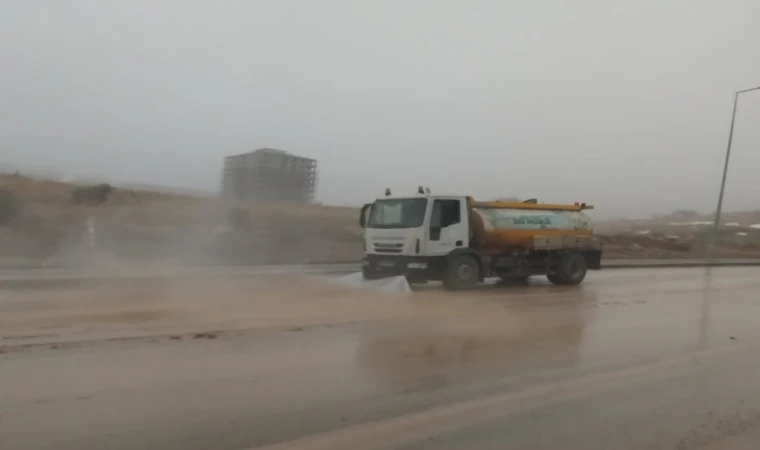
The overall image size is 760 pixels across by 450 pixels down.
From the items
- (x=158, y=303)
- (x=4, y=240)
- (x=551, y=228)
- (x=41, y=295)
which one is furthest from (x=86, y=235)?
(x=551, y=228)

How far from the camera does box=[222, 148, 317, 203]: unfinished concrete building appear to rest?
39062 millimetres

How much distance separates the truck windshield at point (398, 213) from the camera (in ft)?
51.8

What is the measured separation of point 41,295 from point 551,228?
42.2 ft

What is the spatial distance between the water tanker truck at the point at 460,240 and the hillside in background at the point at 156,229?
9611 millimetres

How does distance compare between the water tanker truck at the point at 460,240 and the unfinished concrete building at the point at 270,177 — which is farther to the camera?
the unfinished concrete building at the point at 270,177

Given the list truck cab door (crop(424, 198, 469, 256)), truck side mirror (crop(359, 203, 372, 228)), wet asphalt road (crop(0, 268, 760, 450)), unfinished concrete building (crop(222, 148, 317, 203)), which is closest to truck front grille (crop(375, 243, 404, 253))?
truck cab door (crop(424, 198, 469, 256))

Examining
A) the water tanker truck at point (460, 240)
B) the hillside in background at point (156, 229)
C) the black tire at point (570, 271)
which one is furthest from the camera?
the hillside in background at point (156, 229)

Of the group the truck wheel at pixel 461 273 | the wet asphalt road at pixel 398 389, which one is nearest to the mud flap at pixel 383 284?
the truck wheel at pixel 461 273

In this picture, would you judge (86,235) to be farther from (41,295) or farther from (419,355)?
(419,355)

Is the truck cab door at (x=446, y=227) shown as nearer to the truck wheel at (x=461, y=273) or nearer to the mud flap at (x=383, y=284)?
the truck wheel at (x=461, y=273)

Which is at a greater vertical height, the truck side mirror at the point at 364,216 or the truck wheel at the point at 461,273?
the truck side mirror at the point at 364,216

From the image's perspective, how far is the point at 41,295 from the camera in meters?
12.9

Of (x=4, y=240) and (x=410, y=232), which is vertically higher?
(x=410, y=232)

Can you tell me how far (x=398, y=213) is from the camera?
1608 centimetres
